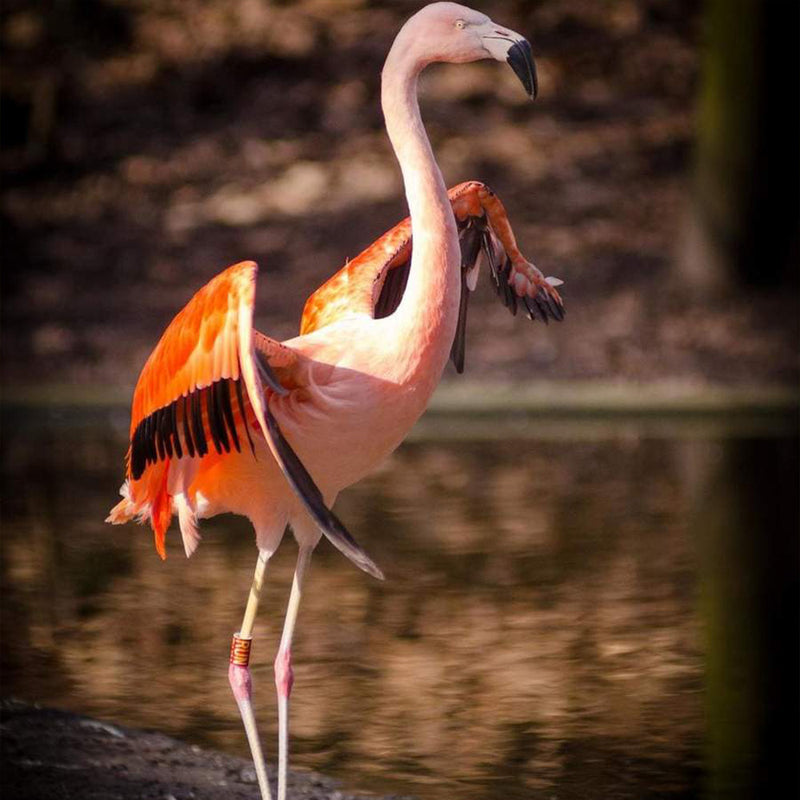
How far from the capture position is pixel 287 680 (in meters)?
5.44

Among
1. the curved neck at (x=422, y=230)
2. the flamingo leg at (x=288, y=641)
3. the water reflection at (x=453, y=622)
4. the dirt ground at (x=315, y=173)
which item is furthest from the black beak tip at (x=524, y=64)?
the dirt ground at (x=315, y=173)

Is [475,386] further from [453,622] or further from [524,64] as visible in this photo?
[524,64]

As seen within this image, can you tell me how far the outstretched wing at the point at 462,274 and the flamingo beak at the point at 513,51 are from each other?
87cm

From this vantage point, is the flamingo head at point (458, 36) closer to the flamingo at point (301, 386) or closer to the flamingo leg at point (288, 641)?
the flamingo at point (301, 386)

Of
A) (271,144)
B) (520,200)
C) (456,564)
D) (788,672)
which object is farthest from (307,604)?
(271,144)

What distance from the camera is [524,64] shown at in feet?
15.8

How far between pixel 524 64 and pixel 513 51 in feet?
0.29

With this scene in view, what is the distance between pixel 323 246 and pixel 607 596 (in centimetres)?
823

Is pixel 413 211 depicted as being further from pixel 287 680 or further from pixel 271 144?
pixel 271 144

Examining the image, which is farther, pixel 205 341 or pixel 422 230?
pixel 422 230

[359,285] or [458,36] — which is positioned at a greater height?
[458,36]

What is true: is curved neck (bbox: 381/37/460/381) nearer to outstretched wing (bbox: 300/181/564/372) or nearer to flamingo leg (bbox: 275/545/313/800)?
outstretched wing (bbox: 300/181/564/372)

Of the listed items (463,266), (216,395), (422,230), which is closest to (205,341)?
(216,395)

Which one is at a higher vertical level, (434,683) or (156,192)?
(156,192)
